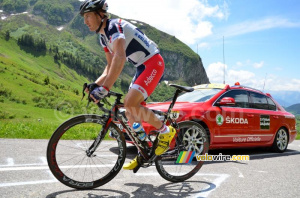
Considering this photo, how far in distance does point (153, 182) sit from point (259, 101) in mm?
5068

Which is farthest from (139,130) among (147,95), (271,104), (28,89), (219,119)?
(28,89)

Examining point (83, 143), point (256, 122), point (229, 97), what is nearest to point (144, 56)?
point (83, 143)

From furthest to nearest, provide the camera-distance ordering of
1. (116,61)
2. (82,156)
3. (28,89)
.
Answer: (28,89)
(82,156)
(116,61)

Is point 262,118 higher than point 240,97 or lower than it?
lower

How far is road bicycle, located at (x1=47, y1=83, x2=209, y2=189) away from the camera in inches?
140

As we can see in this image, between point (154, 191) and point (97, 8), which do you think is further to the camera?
point (154, 191)

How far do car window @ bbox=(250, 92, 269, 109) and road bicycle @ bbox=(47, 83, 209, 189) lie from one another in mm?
3915

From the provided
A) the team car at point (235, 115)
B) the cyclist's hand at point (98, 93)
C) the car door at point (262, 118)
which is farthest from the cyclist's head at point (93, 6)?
the car door at point (262, 118)

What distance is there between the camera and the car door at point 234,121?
266 inches

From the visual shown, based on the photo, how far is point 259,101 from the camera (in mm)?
8180

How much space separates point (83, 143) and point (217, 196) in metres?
1.86

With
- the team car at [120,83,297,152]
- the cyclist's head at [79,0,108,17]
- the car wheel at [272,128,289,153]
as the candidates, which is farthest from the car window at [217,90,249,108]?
the cyclist's head at [79,0,108,17]

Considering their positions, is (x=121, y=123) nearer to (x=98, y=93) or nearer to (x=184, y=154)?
(x=98, y=93)

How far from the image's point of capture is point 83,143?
13.0 ft
